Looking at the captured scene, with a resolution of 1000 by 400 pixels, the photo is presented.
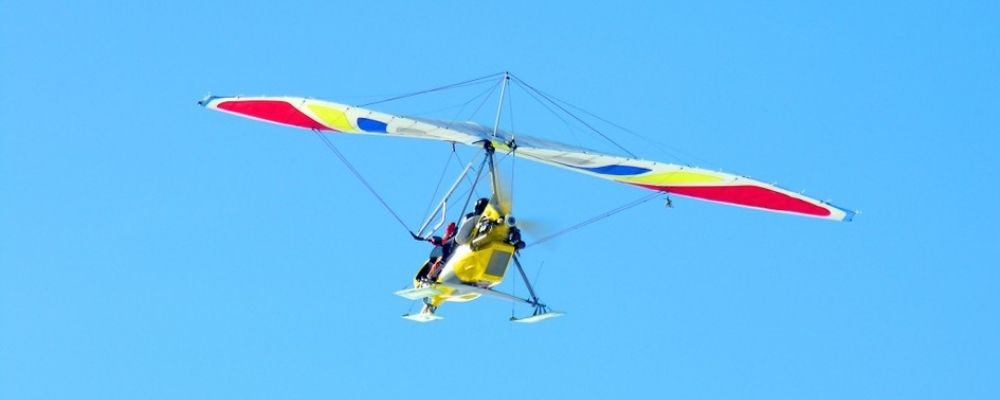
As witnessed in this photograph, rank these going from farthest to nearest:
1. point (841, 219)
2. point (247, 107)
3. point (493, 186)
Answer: point (841, 219), point (247, 107), point (493, 186)

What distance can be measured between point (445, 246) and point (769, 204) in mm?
9353

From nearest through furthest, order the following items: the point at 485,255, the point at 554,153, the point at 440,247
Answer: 1. the point at 485,255
2. the point at 440,247
3. the point at 554,153

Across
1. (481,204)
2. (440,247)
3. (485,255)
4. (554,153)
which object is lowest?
(485,255)

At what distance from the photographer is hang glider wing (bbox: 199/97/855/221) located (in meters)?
45.4

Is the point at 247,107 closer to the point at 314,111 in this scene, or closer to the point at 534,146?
the point at 314,111

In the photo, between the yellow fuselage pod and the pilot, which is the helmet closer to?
the yellow fuselage pod

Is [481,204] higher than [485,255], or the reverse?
[481,204]

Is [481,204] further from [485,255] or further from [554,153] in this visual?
[554,153]

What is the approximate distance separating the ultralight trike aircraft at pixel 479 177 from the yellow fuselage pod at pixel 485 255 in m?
0.02

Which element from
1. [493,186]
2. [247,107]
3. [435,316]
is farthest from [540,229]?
[247,107]

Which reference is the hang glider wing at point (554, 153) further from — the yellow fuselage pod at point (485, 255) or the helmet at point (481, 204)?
the yellow fuselage pod at point (485, 255)

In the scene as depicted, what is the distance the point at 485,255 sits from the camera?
4388cm

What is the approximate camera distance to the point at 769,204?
50875 millimetres

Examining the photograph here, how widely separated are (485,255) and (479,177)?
6.03 ft
